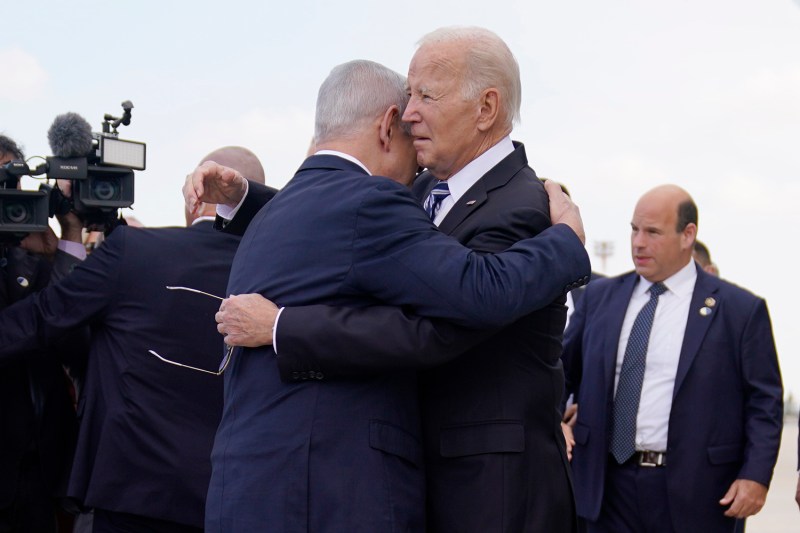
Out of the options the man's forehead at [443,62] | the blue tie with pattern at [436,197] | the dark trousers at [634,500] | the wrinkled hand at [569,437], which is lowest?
the dark trousers at [634,500]

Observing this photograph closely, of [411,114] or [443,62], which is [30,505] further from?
[443,62]

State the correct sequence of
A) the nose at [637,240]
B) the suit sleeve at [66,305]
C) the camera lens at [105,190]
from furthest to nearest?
the nose at [637,240], the camera lens at [105,190], the suit sleeve at [66,305]

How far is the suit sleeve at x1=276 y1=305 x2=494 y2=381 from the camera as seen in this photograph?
9.16ft

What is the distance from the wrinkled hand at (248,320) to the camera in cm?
288

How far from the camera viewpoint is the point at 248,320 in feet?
9.51

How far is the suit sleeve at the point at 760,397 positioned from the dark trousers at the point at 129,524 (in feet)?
8.51

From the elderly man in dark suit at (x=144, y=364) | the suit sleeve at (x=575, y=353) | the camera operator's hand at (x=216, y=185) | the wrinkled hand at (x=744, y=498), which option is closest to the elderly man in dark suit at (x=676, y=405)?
the wrinkled hand at (x=744, y=498)

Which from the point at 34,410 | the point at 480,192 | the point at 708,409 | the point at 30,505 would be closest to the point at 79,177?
Result: the point at 34,410

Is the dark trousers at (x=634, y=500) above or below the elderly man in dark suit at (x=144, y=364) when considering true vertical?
below

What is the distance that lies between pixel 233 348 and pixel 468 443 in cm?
67

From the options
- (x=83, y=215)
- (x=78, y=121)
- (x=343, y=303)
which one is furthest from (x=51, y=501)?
(x=343, y=303)

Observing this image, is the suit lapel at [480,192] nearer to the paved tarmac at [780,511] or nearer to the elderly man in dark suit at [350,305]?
the elderly man in dark suit at [350,305]

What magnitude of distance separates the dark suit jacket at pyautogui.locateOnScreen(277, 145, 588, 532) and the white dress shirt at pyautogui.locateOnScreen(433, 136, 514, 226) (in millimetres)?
70

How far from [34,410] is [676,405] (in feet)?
9.42
